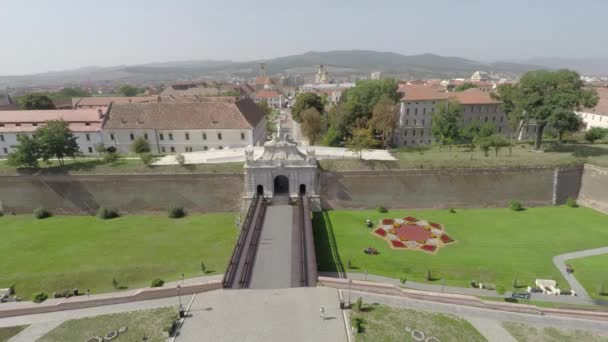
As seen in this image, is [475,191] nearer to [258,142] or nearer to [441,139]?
[441,139]

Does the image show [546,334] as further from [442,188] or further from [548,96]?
[548,96]

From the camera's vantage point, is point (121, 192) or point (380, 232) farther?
point (121, 192)

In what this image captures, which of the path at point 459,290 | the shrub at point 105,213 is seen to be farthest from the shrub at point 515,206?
the shrub at point 105,213

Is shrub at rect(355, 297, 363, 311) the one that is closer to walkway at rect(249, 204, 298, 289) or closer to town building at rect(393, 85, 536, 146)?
walkway at rect(249, 204, 298, 289)

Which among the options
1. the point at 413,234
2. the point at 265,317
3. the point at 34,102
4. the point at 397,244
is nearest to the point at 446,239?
the point at 413,234

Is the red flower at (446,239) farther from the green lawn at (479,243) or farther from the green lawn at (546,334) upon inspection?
the green lawn at (546,334)

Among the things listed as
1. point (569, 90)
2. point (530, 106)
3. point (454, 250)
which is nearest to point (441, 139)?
point (530, 106)
